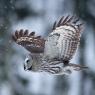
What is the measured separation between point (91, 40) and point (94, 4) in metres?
0.08

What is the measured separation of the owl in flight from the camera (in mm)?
320

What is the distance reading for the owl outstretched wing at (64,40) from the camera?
321mm

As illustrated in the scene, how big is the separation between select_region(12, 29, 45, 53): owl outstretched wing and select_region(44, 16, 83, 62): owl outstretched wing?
0.04 feet

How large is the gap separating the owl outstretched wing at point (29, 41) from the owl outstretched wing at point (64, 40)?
0.01 meters

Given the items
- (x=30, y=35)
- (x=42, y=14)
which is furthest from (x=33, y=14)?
(x=30, y=35)

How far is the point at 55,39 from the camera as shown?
336mm

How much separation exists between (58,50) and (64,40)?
0.01 meters

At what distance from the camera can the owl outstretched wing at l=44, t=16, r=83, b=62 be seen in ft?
1.05

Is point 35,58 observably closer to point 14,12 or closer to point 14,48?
point 14,48

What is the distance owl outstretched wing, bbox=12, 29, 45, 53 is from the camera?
1.12 feet

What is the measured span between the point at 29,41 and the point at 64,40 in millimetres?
51

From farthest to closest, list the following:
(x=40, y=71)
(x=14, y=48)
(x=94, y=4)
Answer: (x=94, y=4), (x=14, y=48), (x=40, y=71)

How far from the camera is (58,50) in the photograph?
1.08 feet

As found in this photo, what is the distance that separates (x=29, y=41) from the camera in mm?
360
